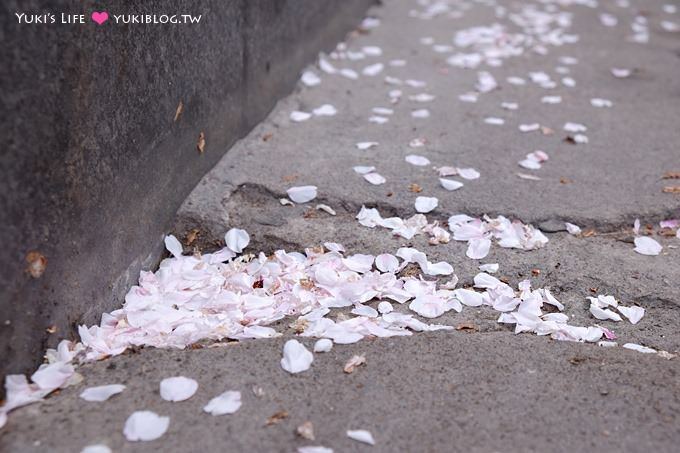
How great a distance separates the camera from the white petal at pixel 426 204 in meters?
2.52

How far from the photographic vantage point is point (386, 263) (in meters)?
2.23

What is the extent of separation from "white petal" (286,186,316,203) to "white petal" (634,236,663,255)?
1.12 m

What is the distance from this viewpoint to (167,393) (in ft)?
5.37

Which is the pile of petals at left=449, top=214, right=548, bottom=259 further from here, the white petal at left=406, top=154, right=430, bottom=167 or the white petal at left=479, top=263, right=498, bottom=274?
the white petal at left=406, top=154, right=430, bottom=167

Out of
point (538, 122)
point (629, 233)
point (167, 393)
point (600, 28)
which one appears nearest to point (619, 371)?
point (629, 233)

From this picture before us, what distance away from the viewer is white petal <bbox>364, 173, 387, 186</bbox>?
8.87 ft

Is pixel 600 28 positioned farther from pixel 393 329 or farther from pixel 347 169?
pixel 393 329

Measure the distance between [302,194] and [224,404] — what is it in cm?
112

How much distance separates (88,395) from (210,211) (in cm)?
92

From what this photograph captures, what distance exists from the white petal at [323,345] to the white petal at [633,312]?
2.82ft

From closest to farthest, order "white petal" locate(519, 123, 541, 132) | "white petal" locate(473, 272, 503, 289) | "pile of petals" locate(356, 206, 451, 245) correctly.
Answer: "white petal" locate(473, 272, 503, 289) → "pile of petals" locate(356, 206, 451, 245) → "white petal" locate(519, 123, 541, 132)

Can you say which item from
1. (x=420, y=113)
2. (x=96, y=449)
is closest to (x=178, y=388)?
(x=96, y=449)

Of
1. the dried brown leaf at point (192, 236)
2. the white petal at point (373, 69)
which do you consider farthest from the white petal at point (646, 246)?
the white petal at point (373, 69)

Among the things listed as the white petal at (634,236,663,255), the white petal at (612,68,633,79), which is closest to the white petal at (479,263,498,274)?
the white petal at (634,236,663,255)
